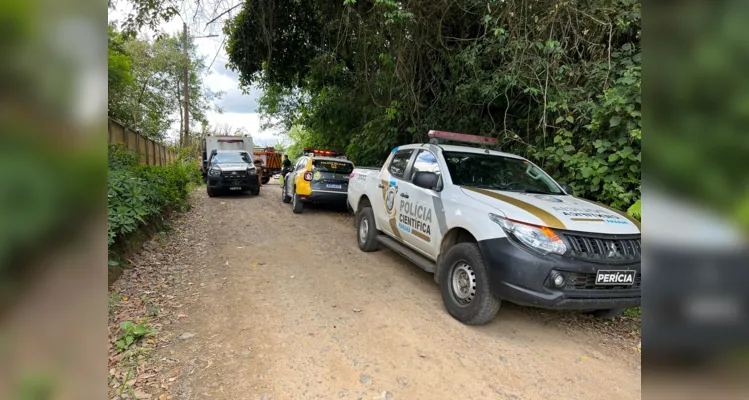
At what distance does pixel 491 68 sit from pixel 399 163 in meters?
3.17

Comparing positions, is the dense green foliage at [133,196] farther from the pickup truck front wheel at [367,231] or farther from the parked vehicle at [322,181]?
the pickup truck front wheel at [367,231]

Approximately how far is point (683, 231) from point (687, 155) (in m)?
0.14

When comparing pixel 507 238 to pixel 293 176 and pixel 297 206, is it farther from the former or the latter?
pixel 293 176

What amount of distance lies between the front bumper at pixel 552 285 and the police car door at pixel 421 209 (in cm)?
109

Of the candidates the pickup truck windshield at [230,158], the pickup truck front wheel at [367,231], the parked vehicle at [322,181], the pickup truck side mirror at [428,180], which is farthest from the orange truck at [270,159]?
the pickup truck side mirror at [428,180]

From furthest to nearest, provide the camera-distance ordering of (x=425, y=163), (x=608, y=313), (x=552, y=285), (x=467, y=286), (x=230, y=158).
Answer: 1. (x=230, y=158)
2. (x=425, y=163)
3. (x=608, y=313)
4. (x=467, y=286)
5. (x=552, y=285)

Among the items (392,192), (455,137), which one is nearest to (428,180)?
(392,192)

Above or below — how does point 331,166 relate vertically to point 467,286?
above

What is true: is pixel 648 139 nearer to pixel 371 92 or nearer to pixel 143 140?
pixel 371 92

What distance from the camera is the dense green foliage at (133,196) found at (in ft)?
15.1

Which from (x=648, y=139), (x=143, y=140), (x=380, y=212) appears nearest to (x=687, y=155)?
(x=648, y=139)

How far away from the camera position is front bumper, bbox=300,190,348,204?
9516 mm

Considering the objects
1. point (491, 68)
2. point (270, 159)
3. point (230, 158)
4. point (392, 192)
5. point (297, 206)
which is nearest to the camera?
point (392, 192)

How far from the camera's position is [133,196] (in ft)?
16.8
